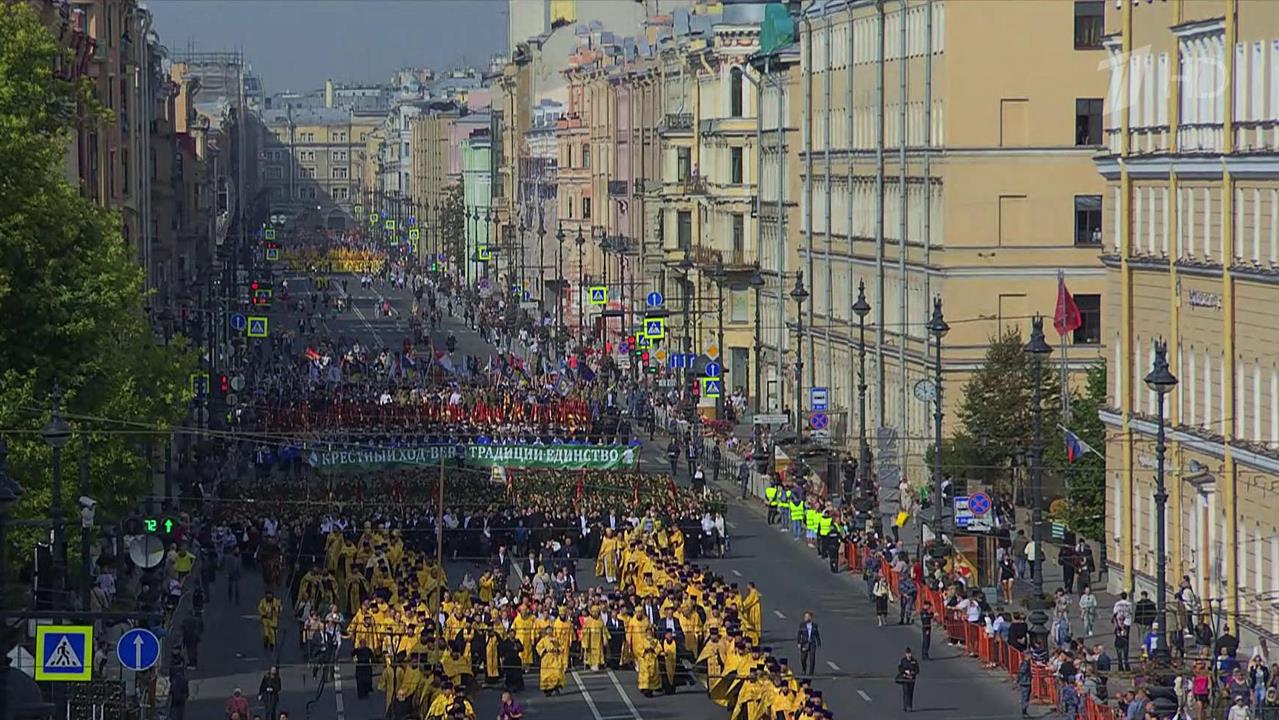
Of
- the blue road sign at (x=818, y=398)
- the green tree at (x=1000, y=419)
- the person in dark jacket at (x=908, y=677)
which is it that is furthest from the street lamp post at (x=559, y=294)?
the person in dark jacket at (x=908, y=677)

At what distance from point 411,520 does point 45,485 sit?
16.5 meters

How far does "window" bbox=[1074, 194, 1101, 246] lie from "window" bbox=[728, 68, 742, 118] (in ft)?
91.4

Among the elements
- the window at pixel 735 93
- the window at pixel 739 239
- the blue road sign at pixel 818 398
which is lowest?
the blue road sign at pixel 818 398

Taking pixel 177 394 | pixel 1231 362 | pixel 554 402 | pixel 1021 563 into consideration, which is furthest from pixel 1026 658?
pixel 554 402

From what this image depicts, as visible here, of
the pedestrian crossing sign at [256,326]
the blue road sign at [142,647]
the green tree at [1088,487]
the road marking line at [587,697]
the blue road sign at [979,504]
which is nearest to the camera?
the blue road sign at [142,647]

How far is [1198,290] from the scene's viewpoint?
47500mm

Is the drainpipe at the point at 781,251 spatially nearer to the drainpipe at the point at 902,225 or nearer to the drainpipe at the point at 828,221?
the drainpipe at the point at 828,221

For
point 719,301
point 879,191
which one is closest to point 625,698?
point 879,191

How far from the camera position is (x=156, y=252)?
11256cm

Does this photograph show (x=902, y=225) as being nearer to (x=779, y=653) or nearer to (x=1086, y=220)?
(x=1086, y=220)

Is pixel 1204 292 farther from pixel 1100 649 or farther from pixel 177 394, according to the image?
pixel 177 394

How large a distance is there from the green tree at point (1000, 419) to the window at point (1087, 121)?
871cm

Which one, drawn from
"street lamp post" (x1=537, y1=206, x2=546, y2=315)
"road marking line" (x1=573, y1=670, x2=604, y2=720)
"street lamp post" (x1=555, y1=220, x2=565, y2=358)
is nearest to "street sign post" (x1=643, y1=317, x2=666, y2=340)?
"street lamp post" (x1=555, y1=220, x2=565, y2=358)

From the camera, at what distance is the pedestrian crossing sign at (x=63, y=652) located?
32469 millimetres
